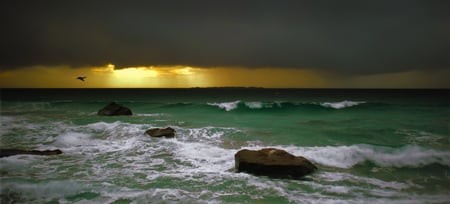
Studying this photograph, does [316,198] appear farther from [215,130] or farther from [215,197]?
[215,130]

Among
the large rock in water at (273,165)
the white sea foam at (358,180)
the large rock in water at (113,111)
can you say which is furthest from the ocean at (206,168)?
A: the large rock in water at (113,111)

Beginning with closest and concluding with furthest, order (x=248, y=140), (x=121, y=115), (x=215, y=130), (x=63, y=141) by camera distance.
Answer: (x=63, y=141)
(x=248, y=140)
(x=215, y=130)
(x=121, y=115)

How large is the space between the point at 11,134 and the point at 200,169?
9292 mm

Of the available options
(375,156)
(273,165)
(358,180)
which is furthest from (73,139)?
(375,156)

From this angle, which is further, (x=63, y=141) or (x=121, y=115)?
(x=121, y=115)

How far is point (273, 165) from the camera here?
274 inches

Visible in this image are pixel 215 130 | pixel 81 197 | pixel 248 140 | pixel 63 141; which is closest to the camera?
pixel 81 197

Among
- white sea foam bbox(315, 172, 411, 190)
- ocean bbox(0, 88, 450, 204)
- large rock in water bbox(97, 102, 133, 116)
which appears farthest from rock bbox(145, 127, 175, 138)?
large rock in water bbox(97, 102, 133, 116)

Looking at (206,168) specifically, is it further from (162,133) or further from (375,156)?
(375,156)

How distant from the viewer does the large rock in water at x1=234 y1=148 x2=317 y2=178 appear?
22.8 feet

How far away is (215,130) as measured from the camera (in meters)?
13.5

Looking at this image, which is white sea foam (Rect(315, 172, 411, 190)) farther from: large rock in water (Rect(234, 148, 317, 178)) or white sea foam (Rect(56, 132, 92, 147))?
white sea foam (Rect(56, 132, 92, 147))

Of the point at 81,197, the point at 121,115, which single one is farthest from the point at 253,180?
the point at 121,115

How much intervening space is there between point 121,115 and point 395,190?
1671 centimetres
